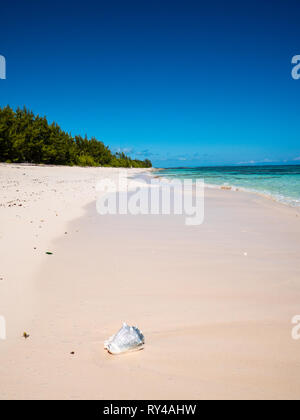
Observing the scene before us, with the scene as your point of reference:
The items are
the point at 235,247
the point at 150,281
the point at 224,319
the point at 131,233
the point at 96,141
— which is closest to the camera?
the point at 224,319

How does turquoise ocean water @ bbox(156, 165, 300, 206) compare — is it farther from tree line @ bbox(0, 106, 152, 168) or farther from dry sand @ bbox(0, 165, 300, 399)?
tree line @ bbox(0, 106, 152, 168)

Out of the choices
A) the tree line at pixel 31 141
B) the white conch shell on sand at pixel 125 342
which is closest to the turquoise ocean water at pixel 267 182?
the white conch shell on sand at pixel 125 342

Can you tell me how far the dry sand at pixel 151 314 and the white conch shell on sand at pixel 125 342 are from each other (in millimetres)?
62

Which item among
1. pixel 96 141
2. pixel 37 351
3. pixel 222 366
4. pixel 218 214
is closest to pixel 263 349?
pixel 222 366

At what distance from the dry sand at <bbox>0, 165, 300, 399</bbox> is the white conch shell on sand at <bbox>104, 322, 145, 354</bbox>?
0.20 ft

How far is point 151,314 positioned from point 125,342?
0.64 m

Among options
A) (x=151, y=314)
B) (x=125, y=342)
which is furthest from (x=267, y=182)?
(x=125, y=342)

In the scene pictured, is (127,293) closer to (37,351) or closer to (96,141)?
(37,351)

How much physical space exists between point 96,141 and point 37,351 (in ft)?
319

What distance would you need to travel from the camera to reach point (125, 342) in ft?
6.62

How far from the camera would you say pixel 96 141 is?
93.1 meters

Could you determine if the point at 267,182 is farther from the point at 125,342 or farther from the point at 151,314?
the point at 125,342

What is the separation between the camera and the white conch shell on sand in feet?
6.59
